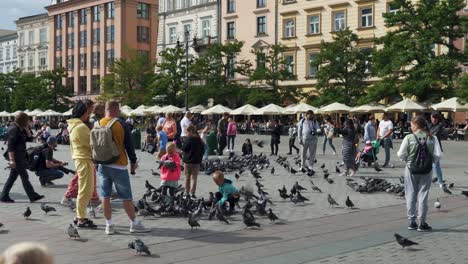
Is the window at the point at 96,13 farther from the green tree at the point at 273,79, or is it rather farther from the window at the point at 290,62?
the green tree at the point at 273,79

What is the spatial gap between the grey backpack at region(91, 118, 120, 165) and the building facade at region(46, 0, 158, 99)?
221ft

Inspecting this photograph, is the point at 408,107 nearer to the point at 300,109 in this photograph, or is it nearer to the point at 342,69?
the point at 300,109

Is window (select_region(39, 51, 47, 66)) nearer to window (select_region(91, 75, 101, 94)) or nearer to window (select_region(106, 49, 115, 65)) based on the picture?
window (select_region(91, 75, 101, 94))

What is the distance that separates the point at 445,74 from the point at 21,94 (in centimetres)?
4995

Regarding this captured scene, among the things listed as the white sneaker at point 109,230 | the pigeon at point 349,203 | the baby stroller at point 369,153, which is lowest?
the white sneaker at point 109,230

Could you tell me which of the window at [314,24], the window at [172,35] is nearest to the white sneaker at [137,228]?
the window at [314,24]

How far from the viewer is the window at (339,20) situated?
1984 inches

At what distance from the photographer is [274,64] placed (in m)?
50.3

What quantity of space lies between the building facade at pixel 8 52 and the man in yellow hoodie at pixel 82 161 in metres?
92.4

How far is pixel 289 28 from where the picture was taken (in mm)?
54625

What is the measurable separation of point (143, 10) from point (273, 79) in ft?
110

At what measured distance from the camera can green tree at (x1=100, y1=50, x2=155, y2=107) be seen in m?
60.7

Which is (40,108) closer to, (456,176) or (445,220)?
(456,176)

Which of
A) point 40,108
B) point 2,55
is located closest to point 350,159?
point 40,108
